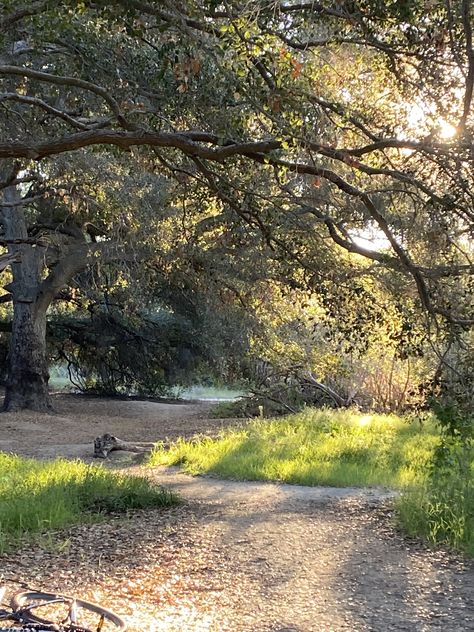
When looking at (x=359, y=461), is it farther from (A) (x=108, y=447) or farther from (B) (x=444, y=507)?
(A) (x=108, y=447)

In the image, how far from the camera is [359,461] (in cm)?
883

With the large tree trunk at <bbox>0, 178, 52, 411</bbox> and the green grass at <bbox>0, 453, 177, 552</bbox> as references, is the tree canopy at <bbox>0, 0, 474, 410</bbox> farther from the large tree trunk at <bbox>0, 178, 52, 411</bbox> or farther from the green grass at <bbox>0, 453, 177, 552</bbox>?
the large tree trunk at <bbox>0, 178, 52, 411</bbox>

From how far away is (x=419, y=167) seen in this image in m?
5.65

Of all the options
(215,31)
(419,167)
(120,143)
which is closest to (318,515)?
(419,167)

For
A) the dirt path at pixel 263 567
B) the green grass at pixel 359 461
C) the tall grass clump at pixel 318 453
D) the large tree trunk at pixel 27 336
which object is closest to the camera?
the dirt path at pixel 263 567

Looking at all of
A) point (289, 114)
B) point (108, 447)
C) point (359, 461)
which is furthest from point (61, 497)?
point (108, 447)

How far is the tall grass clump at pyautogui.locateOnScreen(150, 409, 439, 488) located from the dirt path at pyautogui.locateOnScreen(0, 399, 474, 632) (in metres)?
0.71

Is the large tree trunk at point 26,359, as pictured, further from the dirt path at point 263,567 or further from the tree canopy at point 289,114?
the dirt path at point 263,567

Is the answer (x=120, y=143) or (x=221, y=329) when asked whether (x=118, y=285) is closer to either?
(x=221, y=329)

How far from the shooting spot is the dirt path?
386 cm

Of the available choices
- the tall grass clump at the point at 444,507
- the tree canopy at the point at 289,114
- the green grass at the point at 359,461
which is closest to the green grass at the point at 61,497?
the green grass at the point at 359,461

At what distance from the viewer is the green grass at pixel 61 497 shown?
18.1ft

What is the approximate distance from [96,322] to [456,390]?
16.7m

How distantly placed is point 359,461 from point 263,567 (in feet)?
14.0
